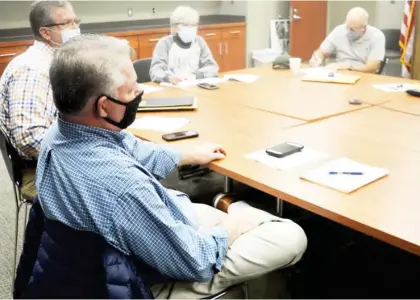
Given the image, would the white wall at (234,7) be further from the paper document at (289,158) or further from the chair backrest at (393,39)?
the paper document at (289,158)

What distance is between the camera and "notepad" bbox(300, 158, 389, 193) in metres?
1.44

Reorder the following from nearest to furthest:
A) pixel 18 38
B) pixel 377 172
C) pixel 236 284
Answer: pixel 236 284
pixel 377 172
pixel 18 38

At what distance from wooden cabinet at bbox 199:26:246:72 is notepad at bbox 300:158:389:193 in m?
4.02

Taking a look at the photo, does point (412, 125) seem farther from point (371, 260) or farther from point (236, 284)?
point (236, 284)

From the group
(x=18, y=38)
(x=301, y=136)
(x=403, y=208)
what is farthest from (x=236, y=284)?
(x=18, y=38)

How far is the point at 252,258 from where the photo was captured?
1.33 meters

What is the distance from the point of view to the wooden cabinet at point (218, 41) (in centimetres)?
485

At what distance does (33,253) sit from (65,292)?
23 cm

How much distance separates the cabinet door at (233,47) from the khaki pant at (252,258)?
4.45m

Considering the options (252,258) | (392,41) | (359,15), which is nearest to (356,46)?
(359,15)

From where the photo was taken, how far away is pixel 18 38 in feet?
13.6

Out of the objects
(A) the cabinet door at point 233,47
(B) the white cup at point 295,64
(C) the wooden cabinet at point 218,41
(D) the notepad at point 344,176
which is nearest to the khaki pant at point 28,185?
(D) the notepad at point 344,176

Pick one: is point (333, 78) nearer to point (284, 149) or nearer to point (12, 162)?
point (284, 149)

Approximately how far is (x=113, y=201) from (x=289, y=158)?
0.81 metres
